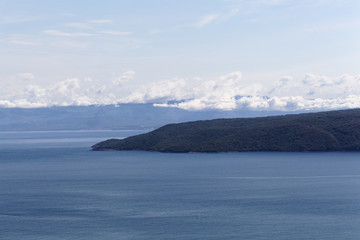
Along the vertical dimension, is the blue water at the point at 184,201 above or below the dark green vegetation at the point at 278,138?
below

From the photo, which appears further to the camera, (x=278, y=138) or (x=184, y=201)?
(x=278, y=138)

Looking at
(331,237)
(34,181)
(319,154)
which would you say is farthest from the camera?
(319,154)

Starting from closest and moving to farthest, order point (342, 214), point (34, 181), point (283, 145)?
point (342, 214), point (34, 181), point (283, 145)

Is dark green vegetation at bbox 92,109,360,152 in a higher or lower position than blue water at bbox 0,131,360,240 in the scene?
higher

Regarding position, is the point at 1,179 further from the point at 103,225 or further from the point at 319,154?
the point at 319,154

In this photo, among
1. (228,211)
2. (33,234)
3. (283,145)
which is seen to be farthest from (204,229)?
(283,145)

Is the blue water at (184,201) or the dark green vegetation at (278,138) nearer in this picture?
the blue water at (184,201)

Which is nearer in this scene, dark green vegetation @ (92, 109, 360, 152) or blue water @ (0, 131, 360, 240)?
blue water @ (0, 131, 360, 240)

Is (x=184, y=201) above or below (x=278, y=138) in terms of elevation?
below
